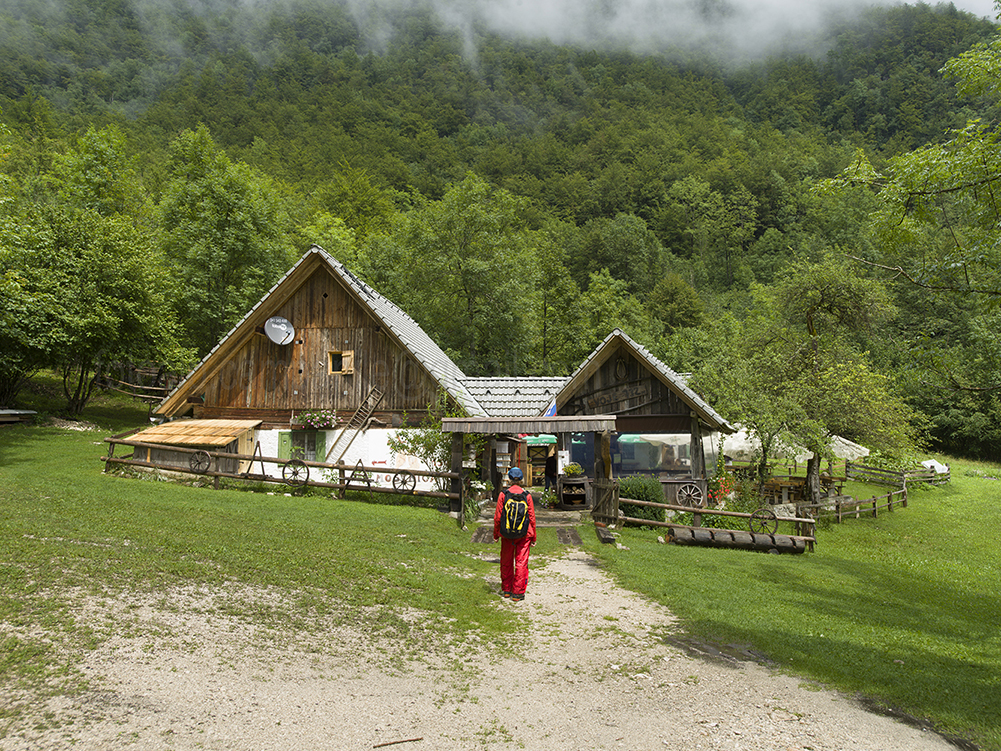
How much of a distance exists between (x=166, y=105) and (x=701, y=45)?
159 m

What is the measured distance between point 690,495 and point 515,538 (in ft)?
38.8

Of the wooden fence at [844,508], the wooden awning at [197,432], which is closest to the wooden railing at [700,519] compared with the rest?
the wooden fence at [844,508]

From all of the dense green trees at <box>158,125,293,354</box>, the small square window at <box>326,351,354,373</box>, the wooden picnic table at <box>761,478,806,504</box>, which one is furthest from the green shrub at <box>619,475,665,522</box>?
the dense green trees at <box>158,125,293,354</box>

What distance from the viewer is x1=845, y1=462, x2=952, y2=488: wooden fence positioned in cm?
3005

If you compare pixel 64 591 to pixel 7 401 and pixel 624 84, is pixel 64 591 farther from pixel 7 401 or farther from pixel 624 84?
pixel 624 84

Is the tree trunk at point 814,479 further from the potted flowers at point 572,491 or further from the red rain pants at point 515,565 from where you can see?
the red rain pants at point 515,565

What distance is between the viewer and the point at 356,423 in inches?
825

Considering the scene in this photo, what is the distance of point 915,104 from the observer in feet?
396

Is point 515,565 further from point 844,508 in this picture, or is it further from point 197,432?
point 844,508

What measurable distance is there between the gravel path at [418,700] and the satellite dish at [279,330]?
15270mm

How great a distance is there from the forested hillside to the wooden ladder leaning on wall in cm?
1140

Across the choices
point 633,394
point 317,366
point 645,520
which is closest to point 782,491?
point 633,394

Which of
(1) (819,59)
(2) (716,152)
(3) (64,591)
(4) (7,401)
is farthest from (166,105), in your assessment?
(1) (819,59)

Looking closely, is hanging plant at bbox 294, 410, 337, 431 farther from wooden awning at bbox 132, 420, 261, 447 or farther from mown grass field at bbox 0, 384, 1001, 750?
mown grass field at bbox 0, 384, 1001, 750
